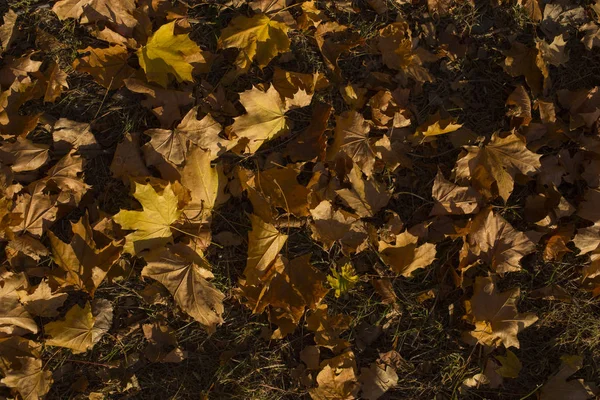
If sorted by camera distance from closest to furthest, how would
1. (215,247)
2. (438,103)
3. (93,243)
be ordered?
(93,243) < (215,247) < (438,103)

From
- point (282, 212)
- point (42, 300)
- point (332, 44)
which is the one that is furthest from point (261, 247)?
point (332, 44)

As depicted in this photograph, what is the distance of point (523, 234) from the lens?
2.67m

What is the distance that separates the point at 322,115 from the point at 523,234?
118 centimetres

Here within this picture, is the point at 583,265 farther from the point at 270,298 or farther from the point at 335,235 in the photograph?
the point at 270,298

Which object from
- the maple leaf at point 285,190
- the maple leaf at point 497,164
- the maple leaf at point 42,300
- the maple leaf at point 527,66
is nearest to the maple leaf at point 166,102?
the maple leaf at point 285,190

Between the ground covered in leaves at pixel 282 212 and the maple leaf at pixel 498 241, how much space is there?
1 cm

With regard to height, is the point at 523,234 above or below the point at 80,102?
below

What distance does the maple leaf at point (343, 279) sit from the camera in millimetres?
2601

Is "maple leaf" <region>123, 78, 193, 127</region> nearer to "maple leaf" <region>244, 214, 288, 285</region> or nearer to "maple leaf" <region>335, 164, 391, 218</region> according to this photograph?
"maple leaf" <region>244, 214, 288, 285</region>

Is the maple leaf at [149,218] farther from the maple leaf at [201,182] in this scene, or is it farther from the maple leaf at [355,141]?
the maple leaf at [355,141]

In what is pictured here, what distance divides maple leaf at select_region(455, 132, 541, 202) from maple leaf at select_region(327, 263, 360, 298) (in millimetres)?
737

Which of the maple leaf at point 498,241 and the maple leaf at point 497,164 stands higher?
the maple leaf at point 497,164

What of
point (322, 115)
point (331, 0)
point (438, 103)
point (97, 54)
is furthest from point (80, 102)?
point (438, 103)

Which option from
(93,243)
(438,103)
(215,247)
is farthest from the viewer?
(438,103)
